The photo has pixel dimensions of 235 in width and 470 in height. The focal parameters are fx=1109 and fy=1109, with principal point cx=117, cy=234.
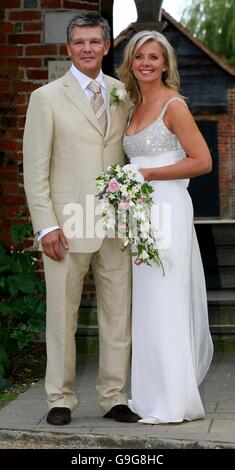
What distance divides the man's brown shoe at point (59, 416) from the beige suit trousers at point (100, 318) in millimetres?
27

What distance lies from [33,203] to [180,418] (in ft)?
4.18

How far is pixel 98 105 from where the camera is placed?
17.9 feet

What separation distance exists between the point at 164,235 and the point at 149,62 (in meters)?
0.84

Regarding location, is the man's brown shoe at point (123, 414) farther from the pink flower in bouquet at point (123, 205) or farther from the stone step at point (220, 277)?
the stone step at point (220, 277)

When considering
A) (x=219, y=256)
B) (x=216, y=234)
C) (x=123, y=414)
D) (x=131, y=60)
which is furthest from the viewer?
(x=216, y=234)

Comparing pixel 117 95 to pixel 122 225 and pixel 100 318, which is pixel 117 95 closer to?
pixel 122 225

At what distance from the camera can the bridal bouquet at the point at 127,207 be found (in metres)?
5.16

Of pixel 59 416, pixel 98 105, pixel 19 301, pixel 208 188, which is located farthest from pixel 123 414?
pixel 208 188

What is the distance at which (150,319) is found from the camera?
549 cm

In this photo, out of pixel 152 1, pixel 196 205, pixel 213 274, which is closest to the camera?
pixel 213 274

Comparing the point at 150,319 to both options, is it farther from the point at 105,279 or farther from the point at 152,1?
the point at 152,1

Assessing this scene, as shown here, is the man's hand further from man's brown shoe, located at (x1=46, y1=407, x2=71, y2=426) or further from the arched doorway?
the arched doorway

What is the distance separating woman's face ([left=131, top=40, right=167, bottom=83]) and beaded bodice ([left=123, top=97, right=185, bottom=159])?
0.51 feet

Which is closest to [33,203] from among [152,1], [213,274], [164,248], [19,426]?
[164,248]
